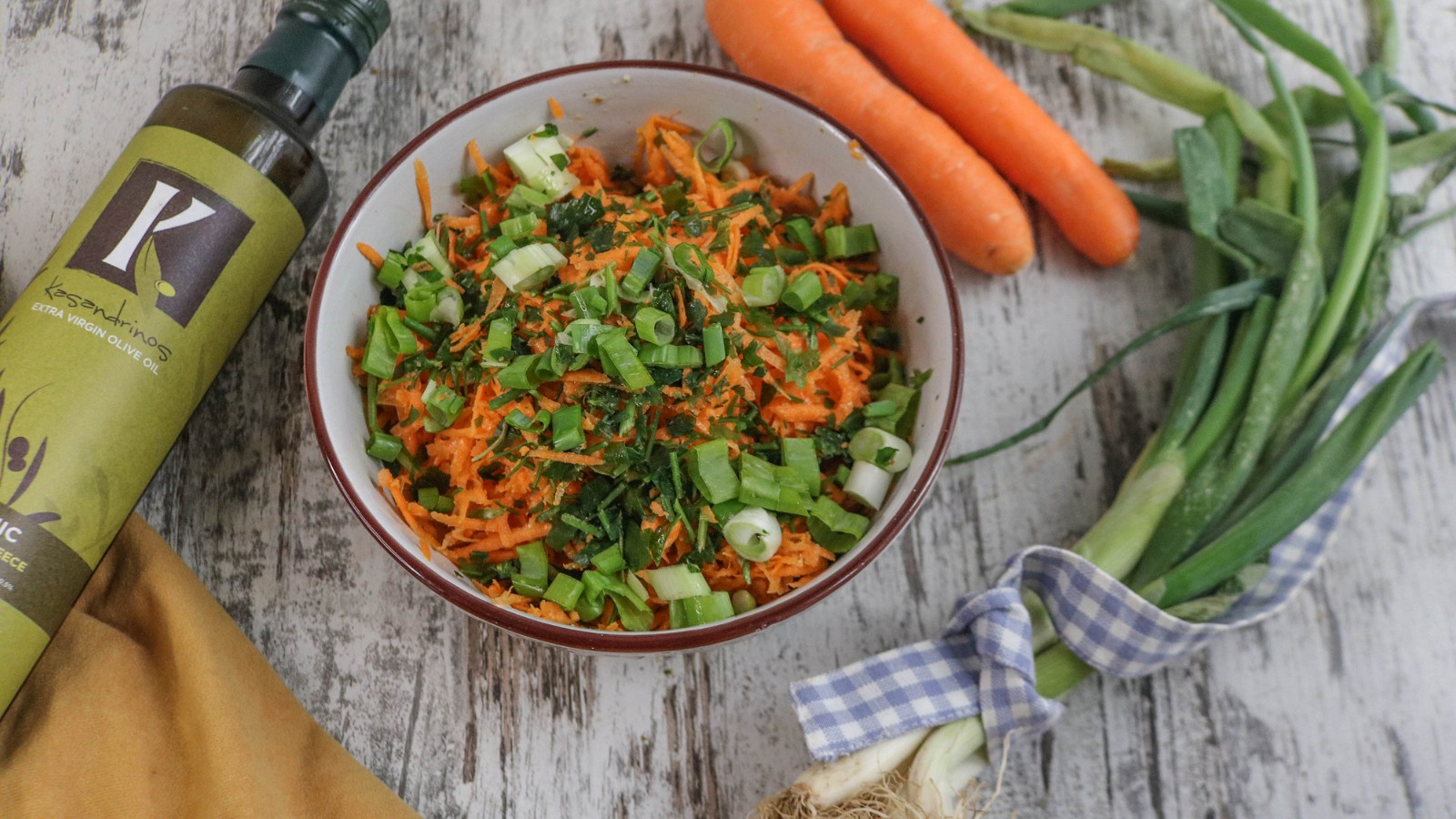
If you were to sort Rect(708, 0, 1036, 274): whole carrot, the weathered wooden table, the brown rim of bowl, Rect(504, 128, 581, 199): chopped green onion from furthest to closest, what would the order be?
1. Rect(708, 0, 1036, 274): whole carrot
2. the weathered wooden table
3. Rect(504, 128, 581, 199): chopped green onion
4. the brown rim of bowl

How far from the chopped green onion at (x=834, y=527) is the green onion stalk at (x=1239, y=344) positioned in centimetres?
37

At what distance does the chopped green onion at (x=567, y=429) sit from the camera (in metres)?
1.32

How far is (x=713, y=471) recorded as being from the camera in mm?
1332

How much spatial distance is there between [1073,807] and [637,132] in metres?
1.31

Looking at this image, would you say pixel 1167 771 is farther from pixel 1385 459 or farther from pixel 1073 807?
pixel 1385 459

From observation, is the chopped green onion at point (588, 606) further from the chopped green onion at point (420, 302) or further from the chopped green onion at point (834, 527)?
the chopped green onion at point (420, 302)

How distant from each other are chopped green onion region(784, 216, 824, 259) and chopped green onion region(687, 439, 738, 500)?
0.39 m

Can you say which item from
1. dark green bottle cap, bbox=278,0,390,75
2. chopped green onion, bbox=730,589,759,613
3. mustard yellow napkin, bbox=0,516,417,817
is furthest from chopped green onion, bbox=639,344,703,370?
mustard yellow napkin, bbox=0,516,417,817

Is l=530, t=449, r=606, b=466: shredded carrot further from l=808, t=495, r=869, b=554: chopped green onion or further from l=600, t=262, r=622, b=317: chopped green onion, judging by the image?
l=808, t=495, r=869, b=554: chopped green onion

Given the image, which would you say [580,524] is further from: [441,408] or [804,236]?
[804,236]

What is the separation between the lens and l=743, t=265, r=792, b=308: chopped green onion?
4.67 feet

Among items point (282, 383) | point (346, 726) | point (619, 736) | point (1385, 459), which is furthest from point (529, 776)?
point (1385, 459)

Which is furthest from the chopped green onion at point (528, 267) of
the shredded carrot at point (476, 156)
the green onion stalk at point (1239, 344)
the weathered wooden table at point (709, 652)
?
the green onion stalk at point (1239, 344)

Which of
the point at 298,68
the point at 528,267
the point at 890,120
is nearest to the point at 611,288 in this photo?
the point at 528,267
